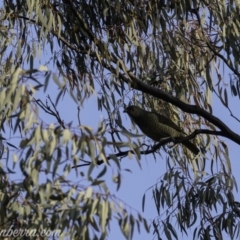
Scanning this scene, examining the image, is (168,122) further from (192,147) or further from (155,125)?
(192,147)

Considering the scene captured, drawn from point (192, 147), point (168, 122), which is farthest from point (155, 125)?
point (192, 147)

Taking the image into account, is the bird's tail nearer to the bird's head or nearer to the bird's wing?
the bird's wing

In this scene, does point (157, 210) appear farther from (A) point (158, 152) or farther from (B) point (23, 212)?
(B) point (23, 212)

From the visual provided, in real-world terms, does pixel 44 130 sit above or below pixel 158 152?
below

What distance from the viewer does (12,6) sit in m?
5.88

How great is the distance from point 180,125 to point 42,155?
2.61 meters

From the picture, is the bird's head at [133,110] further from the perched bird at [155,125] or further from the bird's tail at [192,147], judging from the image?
the bird's tail at [192,147]

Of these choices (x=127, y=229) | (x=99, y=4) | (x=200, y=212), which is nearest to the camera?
(x=127, y=229)

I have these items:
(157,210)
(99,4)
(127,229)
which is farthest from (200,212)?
(127,229)

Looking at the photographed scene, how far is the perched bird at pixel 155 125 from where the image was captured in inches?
239

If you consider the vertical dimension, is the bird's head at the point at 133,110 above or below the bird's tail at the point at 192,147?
above

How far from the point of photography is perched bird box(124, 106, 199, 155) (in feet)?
19.9

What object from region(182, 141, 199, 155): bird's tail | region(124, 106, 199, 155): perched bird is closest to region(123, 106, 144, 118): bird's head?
region(124, 106, 199, 155): perched bird

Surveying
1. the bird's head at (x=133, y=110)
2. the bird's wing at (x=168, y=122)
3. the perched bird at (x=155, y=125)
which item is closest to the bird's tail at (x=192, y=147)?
the perched bird at (x=155, y=125)
